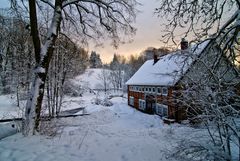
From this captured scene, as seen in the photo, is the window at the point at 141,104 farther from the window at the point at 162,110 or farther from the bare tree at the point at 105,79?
the bare tree at the point at 105,79

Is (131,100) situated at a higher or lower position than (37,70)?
lower

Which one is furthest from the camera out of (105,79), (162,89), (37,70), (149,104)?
(105,79)

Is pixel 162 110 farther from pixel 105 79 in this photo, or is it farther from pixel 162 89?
pixel 105 79

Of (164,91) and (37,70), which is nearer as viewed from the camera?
(37,70)

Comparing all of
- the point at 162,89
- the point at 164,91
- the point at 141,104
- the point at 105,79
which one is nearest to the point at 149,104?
the point at 141,104

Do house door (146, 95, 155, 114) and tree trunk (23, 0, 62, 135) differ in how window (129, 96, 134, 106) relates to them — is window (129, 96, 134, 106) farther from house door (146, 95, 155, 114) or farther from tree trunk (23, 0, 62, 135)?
tree trunk (23, 0, 62, 135)

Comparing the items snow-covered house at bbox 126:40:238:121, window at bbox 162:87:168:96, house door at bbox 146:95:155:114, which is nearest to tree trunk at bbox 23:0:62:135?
snow-covered house at bbox 126:40:238:121

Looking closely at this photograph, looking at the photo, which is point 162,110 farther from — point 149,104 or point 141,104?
point 141,104

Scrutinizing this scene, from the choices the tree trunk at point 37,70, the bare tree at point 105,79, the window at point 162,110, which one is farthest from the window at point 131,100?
the bare tree at point 105,79

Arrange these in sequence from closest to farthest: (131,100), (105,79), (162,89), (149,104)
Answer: (162,89), (149,104), (131,100), (105,79)

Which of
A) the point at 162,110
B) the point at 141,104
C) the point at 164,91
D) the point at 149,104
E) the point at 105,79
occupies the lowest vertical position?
the point at 162,110

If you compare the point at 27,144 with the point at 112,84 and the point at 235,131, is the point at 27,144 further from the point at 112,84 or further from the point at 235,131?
the point at 112,84

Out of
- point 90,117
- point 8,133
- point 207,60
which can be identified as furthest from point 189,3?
point 90,117

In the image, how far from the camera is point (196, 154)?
390 centimetres
